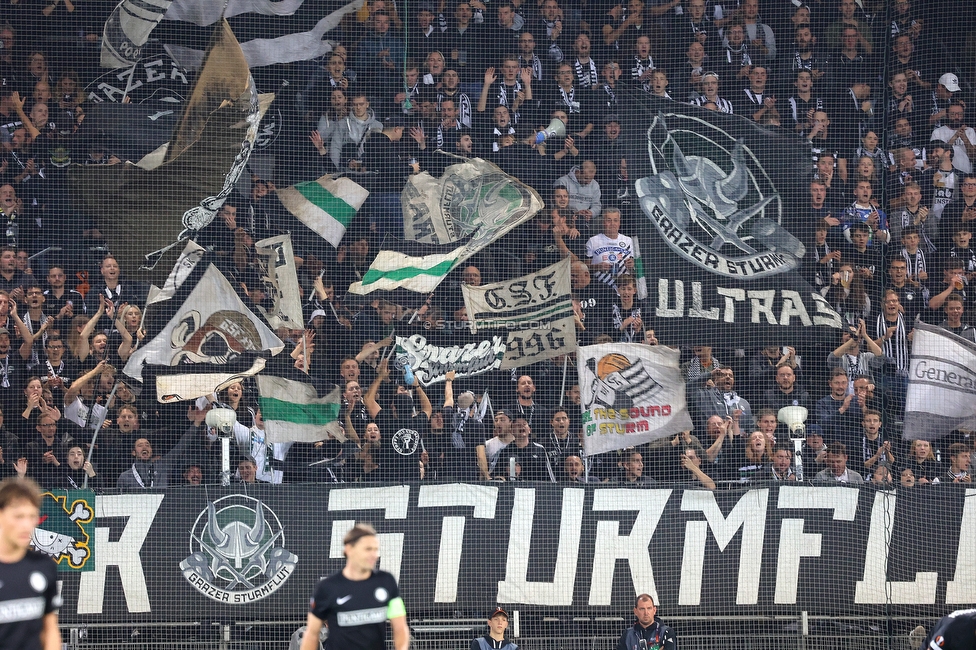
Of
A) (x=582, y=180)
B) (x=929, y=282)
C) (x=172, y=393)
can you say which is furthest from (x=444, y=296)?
(x=929, y=282)

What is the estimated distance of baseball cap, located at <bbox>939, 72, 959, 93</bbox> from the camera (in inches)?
533

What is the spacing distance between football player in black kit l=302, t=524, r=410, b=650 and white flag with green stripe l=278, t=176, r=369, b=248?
7.80 meters

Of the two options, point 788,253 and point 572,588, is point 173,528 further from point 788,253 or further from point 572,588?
point 788,253

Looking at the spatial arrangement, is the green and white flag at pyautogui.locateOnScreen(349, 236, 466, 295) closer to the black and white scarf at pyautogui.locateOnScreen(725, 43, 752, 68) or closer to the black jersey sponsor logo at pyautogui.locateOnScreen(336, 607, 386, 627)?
the black and white scarf at pyautogui.locateOnScreen(725, 43, 752, 68)

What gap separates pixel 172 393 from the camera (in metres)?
12.7

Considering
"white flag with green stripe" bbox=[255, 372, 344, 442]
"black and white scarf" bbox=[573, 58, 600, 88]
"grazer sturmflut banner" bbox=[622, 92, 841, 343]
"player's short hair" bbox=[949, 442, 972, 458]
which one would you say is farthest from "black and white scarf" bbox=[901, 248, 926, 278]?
"white flag with green stripe" bbox=[255, 372, 344, 442]

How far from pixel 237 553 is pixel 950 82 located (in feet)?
32.3

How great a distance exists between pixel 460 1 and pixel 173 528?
7265mm

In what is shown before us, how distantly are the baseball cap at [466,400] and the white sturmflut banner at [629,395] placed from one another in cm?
125

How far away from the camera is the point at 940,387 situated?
12352 millimetres

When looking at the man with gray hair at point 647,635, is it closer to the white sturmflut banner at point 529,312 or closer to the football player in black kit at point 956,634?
the white sturmflut banner at point 529,312

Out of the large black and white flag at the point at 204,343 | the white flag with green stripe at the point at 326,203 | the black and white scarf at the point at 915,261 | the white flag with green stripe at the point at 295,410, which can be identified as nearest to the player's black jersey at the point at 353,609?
the white flag with green stripe at the point at 295,410

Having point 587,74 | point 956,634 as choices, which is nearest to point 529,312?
point 587,74

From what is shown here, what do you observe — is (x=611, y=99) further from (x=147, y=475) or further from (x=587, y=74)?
(x=147, y=475)
